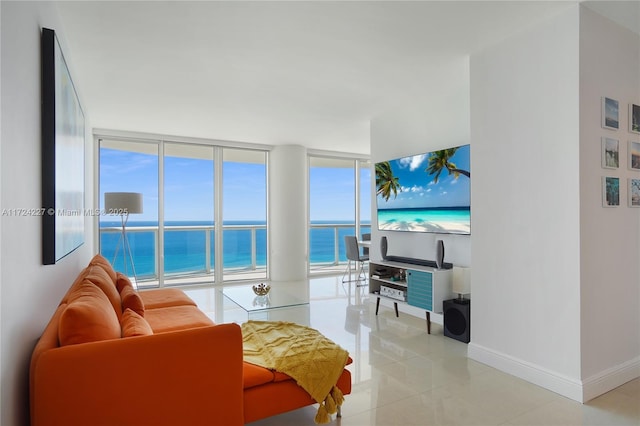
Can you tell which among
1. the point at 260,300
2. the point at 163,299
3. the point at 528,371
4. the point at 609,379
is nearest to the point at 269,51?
the point at 260,300

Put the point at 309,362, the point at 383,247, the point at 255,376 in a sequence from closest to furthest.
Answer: the point at 255,376 → the point at 309,362 → the point at 383,247

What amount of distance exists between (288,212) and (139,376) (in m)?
5.49

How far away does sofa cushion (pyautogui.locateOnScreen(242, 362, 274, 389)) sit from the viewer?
6.33 feet

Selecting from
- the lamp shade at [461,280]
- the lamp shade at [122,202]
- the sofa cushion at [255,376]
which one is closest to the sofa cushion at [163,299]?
the sofa cushion at [255,376]

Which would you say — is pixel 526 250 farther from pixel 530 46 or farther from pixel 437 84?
pixel 437 84

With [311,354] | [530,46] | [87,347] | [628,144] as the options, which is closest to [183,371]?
[87,347]

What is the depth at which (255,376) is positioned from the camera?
1.96 metres

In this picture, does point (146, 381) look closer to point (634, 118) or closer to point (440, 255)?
point (440, 255)

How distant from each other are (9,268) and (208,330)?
805mm

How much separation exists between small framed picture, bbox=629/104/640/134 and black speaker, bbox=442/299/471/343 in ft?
6.28

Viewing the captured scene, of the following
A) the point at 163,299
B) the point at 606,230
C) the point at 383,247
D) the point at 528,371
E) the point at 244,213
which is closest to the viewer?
the point at 606,230

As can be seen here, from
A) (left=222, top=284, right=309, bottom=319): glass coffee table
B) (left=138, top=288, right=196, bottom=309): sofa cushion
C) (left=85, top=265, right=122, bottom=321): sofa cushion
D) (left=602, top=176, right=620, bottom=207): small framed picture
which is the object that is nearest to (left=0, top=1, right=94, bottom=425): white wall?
(left=85, top=265, right=122, bottom=321): sofa cushion

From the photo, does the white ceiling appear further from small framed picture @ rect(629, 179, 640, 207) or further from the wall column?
the wall column

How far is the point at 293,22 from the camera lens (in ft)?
8.70
